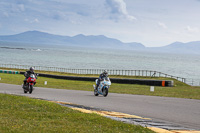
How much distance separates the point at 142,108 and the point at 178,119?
→ 294 centimetres

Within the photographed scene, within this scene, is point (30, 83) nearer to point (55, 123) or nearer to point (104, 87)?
point (104, 87)

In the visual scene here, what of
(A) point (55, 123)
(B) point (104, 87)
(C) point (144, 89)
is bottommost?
(A) point (55, 123)

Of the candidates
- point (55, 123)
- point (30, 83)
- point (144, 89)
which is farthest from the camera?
point (144, 89)

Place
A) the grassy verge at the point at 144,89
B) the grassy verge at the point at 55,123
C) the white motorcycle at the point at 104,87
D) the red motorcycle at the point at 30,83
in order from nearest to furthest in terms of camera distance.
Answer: the grassy verge at the point at 55,123 → the white motorcycle at the point at 104,87 → the red motorcycle at the point at 30,83 → the grassy verge at the point at 144,89

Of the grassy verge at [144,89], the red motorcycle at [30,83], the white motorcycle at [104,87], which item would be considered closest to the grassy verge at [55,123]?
the white motorcycle at [104,87]

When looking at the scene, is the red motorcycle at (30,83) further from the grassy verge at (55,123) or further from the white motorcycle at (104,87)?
the grassy verge at (55,123)

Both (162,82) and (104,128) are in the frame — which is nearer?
(104,128)

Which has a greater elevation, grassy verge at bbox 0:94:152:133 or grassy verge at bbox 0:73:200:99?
grassy verge at bbox 0:73:200:99

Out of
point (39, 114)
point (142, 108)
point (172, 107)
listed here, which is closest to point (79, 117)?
point (39, 114)

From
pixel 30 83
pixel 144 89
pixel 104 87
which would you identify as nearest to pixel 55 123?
pixel 104 87

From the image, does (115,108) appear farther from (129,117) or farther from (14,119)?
(14,119)

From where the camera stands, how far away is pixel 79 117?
386 inches

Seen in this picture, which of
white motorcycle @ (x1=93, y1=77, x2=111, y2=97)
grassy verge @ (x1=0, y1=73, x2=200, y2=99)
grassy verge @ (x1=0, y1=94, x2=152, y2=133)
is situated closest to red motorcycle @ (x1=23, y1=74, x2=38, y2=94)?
white motorcycle @ (x1=93, y1=77, x2=111, y2=97)

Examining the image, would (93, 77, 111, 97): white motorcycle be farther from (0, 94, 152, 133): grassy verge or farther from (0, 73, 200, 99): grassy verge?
(0, 94, 152, 133): grassy verge
